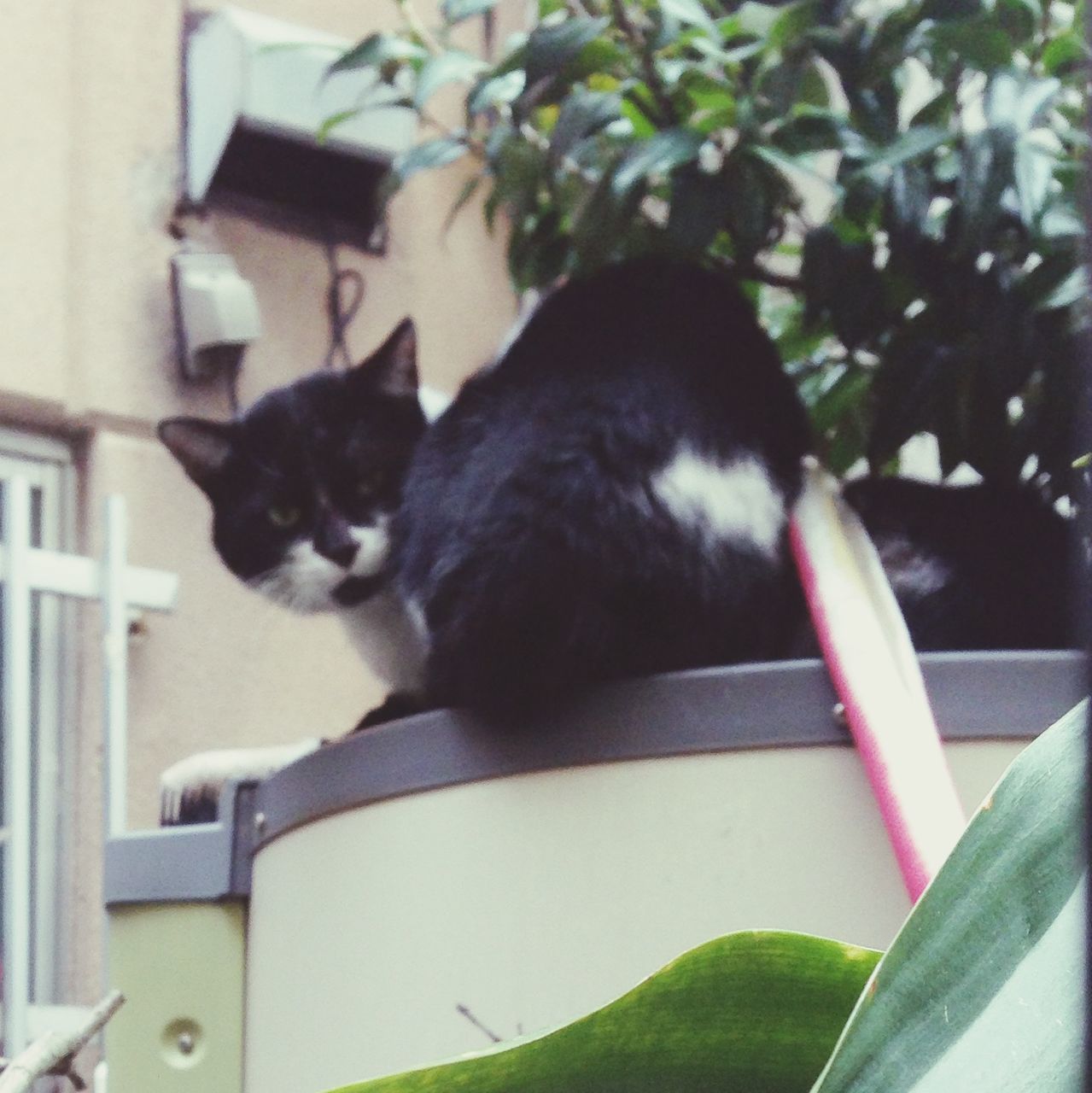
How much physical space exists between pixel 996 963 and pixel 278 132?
5.02ft

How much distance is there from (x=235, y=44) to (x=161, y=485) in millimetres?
478

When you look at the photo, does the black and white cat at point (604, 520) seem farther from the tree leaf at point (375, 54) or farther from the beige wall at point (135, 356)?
the beige wall at point (135, 356)

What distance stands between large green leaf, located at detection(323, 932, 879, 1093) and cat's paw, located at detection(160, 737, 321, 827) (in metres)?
0.63

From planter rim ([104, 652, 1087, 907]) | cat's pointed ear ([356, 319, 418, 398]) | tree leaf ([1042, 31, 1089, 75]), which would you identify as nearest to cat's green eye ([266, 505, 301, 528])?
cat's pointed ear ([356, 319, 418, 398])

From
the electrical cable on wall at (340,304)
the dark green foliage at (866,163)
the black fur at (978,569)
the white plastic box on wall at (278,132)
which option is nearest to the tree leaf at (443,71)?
the dark green foliage at (866,163)

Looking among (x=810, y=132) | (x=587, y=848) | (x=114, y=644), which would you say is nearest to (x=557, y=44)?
(x=810, y=132)

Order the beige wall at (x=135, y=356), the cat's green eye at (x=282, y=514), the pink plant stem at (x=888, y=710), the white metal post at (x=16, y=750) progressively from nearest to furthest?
the pink plant stem at (x=888, y=710), the cat's green eye at (x=282, y=514), the white metal post at (x=16, y=750), the beige wall at (x=135, y=356)

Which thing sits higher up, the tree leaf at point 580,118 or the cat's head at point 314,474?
the tree leaf at point 580,118

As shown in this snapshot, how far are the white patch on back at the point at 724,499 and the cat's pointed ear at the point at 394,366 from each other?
1.13 feet

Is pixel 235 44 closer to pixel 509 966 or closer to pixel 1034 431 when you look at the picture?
pixel 1034 431

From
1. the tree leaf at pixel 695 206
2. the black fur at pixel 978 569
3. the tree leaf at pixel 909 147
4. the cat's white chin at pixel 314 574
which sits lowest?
the black fur at pixel 978 569

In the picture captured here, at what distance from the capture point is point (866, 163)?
849mm

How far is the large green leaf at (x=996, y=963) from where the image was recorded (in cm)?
26

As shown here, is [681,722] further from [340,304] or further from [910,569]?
[340,304]
